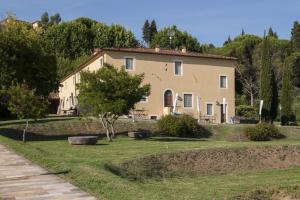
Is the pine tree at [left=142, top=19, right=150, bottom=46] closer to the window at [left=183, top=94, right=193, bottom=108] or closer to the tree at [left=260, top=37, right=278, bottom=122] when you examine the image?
the tree at [left=260, top=37, right=278, bottom=122]

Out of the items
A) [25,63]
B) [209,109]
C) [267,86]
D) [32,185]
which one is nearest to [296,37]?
[267,86]

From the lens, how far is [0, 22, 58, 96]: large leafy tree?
39.9m

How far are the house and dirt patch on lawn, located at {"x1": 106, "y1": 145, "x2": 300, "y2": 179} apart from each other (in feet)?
75.1

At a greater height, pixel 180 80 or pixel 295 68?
pixel 295 68

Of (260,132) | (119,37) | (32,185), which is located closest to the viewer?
(32,185)

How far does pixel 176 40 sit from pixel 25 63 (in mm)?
38518

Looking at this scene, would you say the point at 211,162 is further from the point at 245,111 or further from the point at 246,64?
the point at 246,64

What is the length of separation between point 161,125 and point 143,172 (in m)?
19.8

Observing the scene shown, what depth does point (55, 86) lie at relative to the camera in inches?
1732

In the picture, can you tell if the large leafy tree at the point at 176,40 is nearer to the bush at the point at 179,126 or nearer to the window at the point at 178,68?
the window at the point at 178,68

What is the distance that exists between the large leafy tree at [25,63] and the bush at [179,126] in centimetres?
1142

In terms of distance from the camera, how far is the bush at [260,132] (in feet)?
119

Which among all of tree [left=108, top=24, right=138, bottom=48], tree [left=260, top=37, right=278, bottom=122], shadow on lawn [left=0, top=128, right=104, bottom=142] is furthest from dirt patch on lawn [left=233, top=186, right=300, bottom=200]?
tree [left=108, top=24, right=138, bottom=48]

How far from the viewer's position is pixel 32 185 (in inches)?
402
